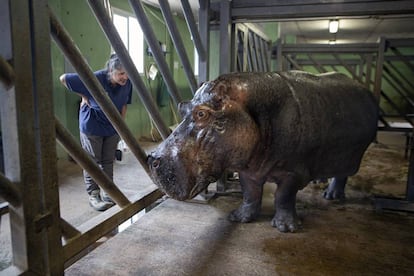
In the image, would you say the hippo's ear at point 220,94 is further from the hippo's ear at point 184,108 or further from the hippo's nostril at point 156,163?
the hippo's nostril at point 156,163

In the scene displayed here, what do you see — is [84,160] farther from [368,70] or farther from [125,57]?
[368,70]

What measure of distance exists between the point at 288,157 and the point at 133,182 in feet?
8.24

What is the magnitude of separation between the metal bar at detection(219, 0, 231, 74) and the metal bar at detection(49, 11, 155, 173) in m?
1.50

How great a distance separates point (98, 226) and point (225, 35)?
7.48ft

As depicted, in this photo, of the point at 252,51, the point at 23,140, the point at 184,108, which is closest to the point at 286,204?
the point at 184,108

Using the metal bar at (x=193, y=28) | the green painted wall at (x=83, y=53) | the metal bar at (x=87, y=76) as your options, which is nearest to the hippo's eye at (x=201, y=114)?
the metal bar at (x=87, y=76)

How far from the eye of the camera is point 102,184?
2.23m

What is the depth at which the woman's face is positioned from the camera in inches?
130

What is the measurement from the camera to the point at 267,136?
2.56 m

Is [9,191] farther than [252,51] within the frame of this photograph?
No

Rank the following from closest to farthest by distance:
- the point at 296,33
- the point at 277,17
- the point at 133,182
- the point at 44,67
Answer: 1. the point at 44,67
2. the point at 277,17
3. the point at 133,182
4. the point at 296,33

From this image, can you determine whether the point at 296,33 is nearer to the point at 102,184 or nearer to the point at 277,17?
the point at 277,17

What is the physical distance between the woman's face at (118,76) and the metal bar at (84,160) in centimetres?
135

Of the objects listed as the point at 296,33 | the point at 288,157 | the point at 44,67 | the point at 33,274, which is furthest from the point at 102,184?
the point at 296,33
